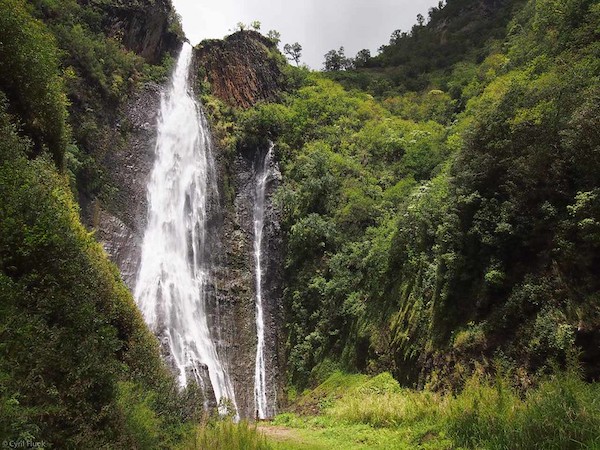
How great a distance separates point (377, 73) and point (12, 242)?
156 feet

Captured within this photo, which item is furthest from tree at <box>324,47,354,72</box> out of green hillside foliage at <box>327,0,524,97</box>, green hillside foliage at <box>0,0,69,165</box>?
green hillside foliage at <box>0,0,69,165</box>

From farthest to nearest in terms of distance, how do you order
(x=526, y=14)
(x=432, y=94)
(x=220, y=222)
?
(x=432, y=94), (x=526, y=14), (x=220, y=222)

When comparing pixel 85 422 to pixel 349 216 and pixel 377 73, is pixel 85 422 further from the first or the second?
pixel 377 73

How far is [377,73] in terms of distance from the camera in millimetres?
48562

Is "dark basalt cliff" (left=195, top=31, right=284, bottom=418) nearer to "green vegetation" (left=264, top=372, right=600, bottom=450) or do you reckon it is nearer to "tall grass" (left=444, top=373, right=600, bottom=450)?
"green vegetation" (left=264, top=372, right=600, bottom=450)

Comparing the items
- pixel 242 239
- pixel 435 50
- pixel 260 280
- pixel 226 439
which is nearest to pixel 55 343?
pixel 226 439

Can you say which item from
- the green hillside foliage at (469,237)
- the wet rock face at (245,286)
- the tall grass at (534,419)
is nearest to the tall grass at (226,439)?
the tall grass at (534,419)

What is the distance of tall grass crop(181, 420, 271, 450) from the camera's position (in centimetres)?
623

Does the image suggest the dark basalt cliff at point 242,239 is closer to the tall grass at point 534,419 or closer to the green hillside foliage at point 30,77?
the green hillside foliage at point 30,77

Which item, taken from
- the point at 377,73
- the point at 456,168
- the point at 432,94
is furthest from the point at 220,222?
the point at 377,73

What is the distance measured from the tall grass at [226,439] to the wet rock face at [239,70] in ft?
93.5

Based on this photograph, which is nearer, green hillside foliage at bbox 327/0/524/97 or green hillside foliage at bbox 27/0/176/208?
green hillside foliage at bbox 27/0/176/208

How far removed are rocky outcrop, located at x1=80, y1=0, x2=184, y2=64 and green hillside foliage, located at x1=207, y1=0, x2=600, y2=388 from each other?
9808 mm

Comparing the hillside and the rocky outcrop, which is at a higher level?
the rocky outcrop
